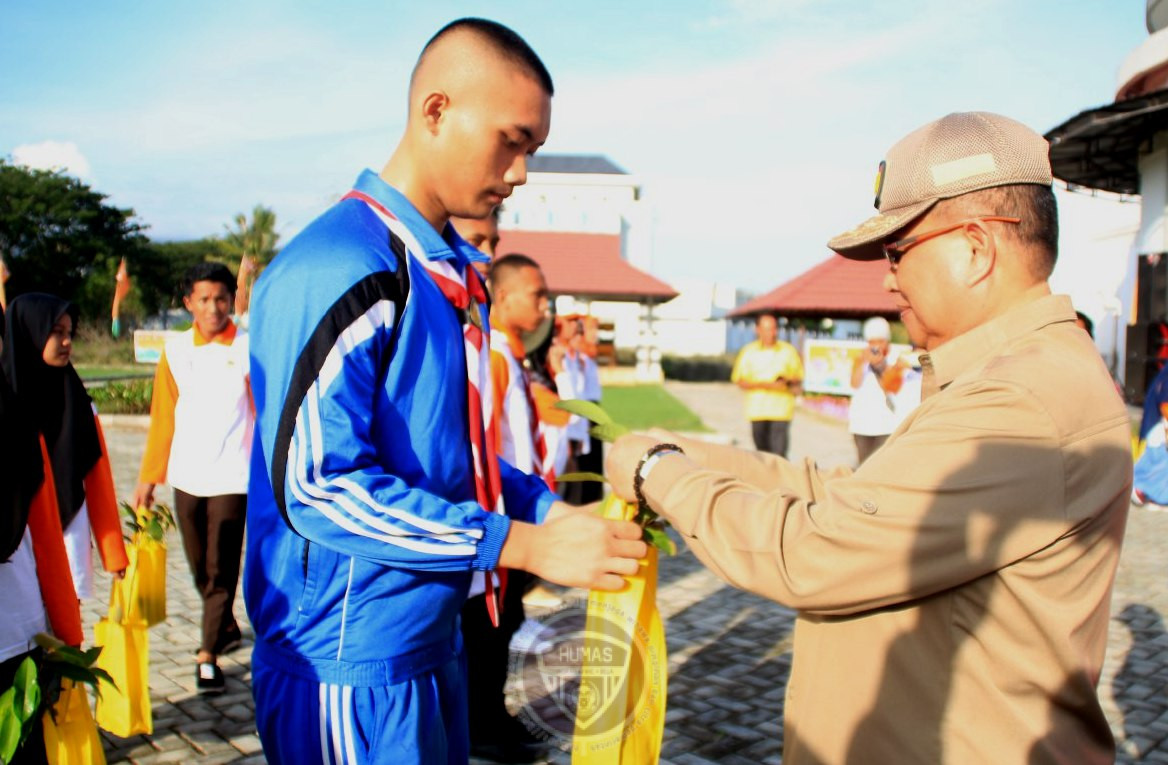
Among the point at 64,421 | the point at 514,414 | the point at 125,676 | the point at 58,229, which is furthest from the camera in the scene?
the point at 58,229

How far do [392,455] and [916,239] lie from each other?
1.24m

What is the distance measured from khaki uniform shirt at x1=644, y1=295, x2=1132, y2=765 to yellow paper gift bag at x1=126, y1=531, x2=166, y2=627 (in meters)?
3.95

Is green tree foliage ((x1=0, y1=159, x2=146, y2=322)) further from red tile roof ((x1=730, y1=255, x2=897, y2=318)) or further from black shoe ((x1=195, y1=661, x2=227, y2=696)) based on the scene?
black shoe ((x1=195, y1=661, x2=227, y2=696))

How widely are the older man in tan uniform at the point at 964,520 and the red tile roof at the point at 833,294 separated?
31276 millimetres

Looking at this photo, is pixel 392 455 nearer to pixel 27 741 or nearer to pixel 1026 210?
pixel 1026 210

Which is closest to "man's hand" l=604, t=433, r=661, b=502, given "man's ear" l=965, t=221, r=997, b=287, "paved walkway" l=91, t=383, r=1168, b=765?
"man's ear" l=965, t=221, r=997, b=287

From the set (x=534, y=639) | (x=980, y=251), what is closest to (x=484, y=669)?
(x=534, y=639)

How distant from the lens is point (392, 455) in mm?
1987

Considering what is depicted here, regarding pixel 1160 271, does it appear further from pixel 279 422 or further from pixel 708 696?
pixel 279 422

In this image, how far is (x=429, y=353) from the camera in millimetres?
2000

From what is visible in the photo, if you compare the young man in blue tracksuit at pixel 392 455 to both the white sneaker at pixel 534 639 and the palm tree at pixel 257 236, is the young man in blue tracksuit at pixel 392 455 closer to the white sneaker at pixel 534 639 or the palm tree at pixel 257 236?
the white sneaker at pixel 534 639

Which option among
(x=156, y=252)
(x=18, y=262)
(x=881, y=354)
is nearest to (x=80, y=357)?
(x=18, y=262)

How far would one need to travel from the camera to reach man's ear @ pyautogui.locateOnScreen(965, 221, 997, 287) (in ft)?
6.36

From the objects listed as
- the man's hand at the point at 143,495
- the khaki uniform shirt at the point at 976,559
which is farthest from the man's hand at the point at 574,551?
the man's hand at the point at 143,495
